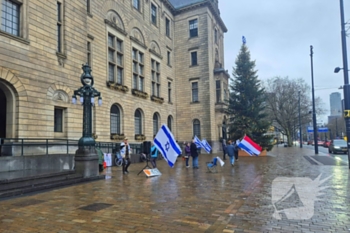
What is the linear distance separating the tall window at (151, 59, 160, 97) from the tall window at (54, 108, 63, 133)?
15461mm

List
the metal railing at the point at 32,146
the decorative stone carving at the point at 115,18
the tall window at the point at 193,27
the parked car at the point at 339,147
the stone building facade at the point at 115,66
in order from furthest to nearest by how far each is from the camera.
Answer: the tall window at the point at 193,27 < the parked car at the point at 339,147 < the decorative stone carving at the point at 115,18 < the stone building facade at the point at 115,66 < the metal railing at the point at 32,146

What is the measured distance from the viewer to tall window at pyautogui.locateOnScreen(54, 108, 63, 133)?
1628 cm

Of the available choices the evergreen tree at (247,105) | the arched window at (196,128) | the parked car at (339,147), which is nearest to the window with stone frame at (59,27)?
the evergreen tree at (247,105)

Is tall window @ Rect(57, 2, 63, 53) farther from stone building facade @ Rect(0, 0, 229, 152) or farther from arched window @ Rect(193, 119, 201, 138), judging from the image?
arched window @ Rect(193, 119, 201, 138)

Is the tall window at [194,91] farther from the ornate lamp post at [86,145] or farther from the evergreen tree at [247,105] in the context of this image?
the ornate lamp post at [86,145]

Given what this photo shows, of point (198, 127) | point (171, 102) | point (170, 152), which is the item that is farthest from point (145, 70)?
point (170, 152)

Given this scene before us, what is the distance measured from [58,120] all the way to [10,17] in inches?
237

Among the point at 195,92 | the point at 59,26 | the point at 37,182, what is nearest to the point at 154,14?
the point at 195,92

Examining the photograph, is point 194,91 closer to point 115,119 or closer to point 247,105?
point 247,105

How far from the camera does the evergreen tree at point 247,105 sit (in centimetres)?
2862

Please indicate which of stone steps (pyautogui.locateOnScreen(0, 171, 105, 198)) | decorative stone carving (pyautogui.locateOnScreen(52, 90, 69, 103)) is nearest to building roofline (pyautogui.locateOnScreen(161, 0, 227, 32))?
decorative stone carving (pyautogui.locateOnScreen(52, 90, 69, 103))

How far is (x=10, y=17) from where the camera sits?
44.8 ft

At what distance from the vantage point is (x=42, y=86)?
48.2 ft

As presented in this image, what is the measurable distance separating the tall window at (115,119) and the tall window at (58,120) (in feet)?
23.8
